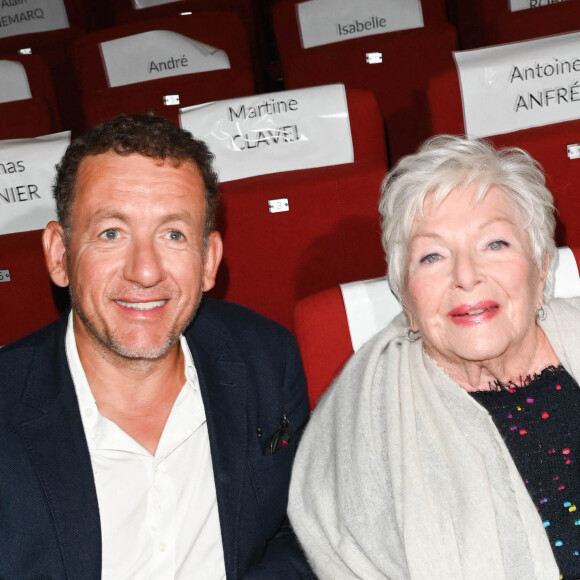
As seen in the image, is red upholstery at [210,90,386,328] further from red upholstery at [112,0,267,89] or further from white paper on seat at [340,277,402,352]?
red upholstery at [112,0,267,89]

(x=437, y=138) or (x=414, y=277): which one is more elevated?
(x=437, y=138)

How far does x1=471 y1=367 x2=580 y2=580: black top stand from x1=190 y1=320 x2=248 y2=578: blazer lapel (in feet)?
1.23

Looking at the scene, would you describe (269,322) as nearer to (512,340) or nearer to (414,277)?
(414,277)

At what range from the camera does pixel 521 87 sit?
178 centimetres

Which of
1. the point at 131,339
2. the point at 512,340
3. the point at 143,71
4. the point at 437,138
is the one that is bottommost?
the point at 512,340

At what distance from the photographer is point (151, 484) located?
126 centimetres

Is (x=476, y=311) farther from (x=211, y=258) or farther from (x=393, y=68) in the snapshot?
(x=393, y=68)

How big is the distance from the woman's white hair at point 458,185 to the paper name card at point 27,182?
800 millimetres

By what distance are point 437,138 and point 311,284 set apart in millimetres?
483

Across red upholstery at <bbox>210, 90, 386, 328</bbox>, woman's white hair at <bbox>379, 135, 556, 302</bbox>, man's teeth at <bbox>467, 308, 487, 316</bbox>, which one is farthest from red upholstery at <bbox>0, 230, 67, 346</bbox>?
man's teeth at <bbox>467, 308, 487, 316</bbox>

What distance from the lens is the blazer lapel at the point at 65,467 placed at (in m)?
1.18

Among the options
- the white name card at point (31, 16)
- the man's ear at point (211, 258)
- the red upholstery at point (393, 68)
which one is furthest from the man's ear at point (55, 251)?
the white name card at point (31, 16)

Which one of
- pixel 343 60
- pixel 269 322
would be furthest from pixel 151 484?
pixel 343 60

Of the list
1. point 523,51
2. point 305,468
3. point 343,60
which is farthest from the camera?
point 343,60
